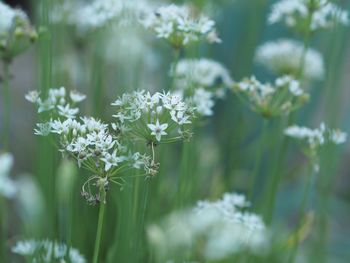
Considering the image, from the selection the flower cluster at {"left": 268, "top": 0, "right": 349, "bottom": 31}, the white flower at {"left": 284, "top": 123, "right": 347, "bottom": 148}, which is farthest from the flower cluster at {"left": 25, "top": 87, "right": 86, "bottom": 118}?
the flower cluster at {"left": 268, "top": 0, "right": 349, "bottom": 31}

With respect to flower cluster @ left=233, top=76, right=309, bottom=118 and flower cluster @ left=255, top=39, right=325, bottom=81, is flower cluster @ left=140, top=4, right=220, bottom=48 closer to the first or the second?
flower cluster @ left=233, top=76, right=309, bottom=118

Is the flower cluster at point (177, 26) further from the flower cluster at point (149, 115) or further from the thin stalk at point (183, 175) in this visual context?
the flower cluster at point (149, 115)

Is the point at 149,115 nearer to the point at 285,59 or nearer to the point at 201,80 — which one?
the point at 201,80

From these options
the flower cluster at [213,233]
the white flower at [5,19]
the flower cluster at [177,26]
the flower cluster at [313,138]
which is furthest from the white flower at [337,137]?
the white flower at [5,19]

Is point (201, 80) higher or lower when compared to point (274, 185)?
higher

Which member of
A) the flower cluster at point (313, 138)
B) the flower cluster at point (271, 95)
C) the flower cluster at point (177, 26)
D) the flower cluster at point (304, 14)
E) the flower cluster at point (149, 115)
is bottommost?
the flower cluster at point (149, 115)

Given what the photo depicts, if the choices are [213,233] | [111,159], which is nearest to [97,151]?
[111,159]

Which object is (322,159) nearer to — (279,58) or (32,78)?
(279,58)

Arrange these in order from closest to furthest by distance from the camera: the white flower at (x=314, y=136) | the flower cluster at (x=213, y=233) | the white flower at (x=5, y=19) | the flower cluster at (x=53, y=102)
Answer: the flower cluster at (x=213, y=233) → the flower cluster at (x=53, y=102) → the white flower at (x=5, y=19) → the white flower at (x=314, y=136)
